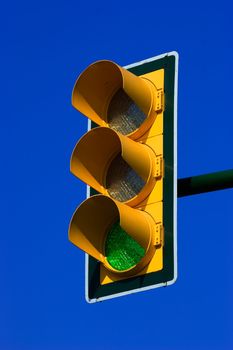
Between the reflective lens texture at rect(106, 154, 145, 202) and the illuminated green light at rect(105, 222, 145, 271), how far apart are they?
250 mm

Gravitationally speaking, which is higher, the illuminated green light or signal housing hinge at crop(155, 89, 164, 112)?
signal housing hinge at crop(155, 89, 164, 112)

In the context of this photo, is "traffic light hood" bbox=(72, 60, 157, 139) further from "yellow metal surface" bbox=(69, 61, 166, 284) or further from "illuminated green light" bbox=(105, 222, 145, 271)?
"illuminated green light" bbox=(105, 222, 145, 271)

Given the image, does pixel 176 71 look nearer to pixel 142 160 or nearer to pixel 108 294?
pixel 142 160

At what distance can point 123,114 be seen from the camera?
827 cm

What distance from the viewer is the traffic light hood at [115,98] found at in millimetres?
7953

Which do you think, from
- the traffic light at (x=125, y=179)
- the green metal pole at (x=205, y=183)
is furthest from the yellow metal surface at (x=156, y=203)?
the green metal pole at (x=205, y=183)

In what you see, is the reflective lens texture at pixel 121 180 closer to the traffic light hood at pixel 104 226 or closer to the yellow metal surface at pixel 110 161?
the yellow metal surface at pixel 110 161

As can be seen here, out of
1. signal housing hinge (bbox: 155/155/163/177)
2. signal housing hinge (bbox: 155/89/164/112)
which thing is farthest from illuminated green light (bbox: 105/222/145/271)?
signal housing hinge (bbox: 155/89/164/112)

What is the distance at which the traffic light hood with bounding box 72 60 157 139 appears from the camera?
7.95 meters

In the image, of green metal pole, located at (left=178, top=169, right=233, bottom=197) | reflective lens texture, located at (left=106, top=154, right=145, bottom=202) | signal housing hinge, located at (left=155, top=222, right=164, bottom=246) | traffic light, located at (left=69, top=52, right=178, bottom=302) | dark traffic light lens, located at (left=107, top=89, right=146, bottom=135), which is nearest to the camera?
green metal pole, located at (left=178, top=169, right=233, bottom=197)

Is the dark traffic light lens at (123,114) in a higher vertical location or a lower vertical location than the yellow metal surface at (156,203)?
higher

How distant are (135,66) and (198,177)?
167 cm

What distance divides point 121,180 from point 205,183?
86 centimetres

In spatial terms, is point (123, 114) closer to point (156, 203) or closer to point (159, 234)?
point (156, 203)
